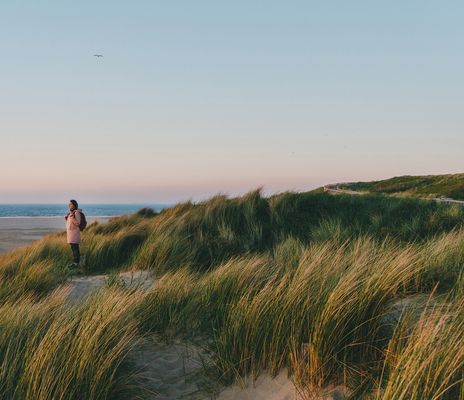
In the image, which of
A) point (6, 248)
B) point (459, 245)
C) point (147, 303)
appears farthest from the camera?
point (6, 248)

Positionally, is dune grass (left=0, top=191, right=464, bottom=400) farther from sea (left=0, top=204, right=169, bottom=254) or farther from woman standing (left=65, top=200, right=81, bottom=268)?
sea (left=0, top=204, right=169, bottom=254)

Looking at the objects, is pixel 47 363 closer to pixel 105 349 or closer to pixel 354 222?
pixel 105 349

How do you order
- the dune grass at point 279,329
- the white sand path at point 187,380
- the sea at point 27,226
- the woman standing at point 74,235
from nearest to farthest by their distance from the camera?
the dune grass at point 279,329 < the white sand path at point 187,380 < the woman standing at point 74,235 < the sea at point 27,226

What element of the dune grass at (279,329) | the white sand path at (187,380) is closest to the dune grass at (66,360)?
the dune grass at (279,329)

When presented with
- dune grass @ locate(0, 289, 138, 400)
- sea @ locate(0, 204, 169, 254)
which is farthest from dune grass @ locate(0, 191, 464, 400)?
sea @ locate(0, 204, 169, 254)

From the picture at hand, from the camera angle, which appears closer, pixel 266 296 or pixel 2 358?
pixel 2 358

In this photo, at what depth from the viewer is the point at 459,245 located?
235 inches

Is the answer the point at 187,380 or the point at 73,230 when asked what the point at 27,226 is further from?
the point at 187,380

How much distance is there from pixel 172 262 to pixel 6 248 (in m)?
11.5

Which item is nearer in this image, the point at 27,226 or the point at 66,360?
the point at 66,360

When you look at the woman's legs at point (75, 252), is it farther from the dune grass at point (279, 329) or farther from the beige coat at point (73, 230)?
the dune grass at point (279, 329)

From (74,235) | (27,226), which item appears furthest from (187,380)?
(27,226)

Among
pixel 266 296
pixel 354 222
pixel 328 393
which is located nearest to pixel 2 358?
pixel 266 296

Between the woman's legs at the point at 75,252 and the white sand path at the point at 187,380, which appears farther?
the woman's legs at the point at 75,252
